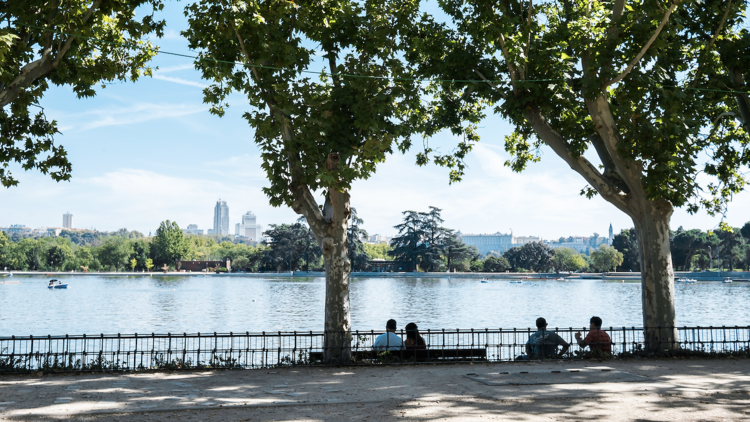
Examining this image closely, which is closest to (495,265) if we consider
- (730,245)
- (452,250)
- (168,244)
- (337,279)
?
(452,250)

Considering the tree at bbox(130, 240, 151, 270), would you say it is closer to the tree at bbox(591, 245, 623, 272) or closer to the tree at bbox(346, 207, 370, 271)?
the tree at bbox(346, 207, 370, 271)

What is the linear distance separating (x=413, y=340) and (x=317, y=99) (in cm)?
571

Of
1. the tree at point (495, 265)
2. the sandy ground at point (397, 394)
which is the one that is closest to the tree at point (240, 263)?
the tree at point (495, 265)

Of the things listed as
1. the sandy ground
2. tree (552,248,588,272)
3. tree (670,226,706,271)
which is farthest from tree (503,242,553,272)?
the sandy ground

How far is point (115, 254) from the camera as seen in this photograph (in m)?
156

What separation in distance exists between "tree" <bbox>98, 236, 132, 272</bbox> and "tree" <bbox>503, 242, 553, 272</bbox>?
95363 mm

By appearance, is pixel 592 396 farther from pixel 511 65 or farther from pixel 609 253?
pixel 609 253

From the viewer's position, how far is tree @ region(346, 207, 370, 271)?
10575 centimetres

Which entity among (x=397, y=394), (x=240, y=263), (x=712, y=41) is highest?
(x=712, y=41)

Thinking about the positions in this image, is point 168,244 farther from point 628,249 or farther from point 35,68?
point 35,68

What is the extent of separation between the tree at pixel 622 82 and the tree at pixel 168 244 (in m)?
146

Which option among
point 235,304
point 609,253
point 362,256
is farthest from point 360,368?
point 609,253

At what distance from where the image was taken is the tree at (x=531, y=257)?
141 metres

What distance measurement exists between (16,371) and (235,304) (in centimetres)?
3985
